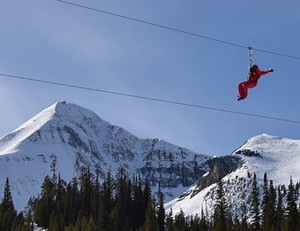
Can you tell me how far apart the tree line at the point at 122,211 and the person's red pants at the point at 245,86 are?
6780cm

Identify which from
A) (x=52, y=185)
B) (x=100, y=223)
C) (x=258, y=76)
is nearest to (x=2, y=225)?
(x=52, y=185)

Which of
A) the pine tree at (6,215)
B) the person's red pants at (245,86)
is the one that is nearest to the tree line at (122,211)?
the pine tree at (6,215)

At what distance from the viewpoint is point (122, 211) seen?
366 feet

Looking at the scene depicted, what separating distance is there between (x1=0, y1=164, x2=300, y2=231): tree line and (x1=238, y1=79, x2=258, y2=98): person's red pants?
67800mm

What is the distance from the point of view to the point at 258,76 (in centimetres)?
2950

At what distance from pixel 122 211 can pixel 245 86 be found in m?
84.9

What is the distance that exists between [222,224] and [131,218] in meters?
27.2

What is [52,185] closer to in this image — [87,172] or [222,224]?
[87,172]

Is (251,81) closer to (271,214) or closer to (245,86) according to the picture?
(245,86)

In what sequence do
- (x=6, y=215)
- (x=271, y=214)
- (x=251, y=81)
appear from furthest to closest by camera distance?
1. (x=6, y=215)
2. (x=271, y=214)
3. (x=251, y=81)

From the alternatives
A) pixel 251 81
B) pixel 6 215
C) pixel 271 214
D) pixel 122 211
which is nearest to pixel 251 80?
pixel 251 81

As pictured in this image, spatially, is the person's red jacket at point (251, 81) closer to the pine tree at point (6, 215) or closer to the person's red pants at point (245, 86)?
the person's red pants at point (245, 86)

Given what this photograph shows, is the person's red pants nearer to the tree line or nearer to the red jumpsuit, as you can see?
the red jumpsuit

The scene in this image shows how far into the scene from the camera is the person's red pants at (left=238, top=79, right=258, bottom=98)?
1158 inches
